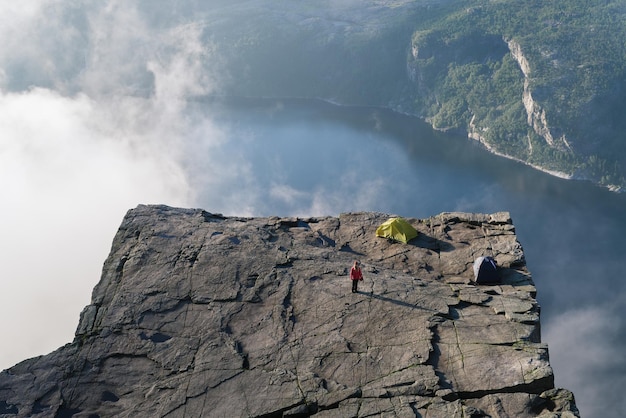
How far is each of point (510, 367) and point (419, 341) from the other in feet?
12.3

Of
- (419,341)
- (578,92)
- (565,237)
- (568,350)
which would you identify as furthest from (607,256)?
(419,341)

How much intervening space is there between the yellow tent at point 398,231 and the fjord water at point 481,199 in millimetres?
60587

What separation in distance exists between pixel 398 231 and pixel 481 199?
117m

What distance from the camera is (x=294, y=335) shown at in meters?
27.2

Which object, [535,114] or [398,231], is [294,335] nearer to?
[398,231]

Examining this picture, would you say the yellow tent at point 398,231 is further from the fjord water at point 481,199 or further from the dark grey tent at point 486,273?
the fjord water at point 481,199

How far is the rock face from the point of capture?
77.2ft

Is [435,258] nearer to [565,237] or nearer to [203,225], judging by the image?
[203,225]

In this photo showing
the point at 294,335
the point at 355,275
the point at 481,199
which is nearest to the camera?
the point at 294,335

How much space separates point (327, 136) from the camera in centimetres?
18962

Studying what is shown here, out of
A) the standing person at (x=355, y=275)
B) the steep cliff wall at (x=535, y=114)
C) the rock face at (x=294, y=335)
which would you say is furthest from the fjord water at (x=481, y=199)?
the standing person at (x=355, y=275)

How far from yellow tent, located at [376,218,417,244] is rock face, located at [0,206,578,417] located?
1.76ft

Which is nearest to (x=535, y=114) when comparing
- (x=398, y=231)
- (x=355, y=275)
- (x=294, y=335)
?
(x=398, y=231)

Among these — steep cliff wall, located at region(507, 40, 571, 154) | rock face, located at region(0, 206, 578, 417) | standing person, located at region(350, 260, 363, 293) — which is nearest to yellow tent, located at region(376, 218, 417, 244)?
rock face, located at region(0, 206, 578, 417)
